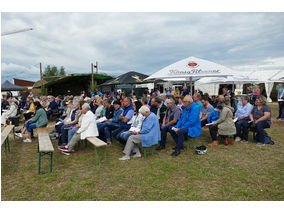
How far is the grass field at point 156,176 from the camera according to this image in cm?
296

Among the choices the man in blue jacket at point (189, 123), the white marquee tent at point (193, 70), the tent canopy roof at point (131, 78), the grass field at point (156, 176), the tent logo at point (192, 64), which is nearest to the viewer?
the grass field at point (156, 176)

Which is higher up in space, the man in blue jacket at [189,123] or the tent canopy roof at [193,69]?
the tent canopy roof at [193,69]

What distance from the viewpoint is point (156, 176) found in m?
3.55

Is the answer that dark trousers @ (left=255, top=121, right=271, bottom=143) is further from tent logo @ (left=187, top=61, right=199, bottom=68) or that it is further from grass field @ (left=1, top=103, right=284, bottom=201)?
tent logo @ (left=187, top=61, right=199, bottom=68)

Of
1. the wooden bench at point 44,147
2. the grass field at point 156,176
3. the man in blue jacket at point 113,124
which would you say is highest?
the man in blue jacket at point 113,124

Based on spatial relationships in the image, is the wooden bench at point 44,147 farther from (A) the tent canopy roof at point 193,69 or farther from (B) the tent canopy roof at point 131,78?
(B) the tent canopy roof at point 131,78

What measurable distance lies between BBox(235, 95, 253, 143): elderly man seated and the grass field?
24.6 inches

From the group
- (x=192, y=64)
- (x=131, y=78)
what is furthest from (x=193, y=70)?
(x=131, y=78)

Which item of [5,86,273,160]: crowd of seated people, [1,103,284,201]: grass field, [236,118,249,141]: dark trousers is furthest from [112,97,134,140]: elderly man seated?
→ [236,118,249,141]: dark trousers

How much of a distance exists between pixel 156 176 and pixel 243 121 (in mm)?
3475

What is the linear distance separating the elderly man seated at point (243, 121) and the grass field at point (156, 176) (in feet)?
2.05

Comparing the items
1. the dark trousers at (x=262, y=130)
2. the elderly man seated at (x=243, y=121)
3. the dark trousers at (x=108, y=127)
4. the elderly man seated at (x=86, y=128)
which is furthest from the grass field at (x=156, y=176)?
the dark trousers at (x=108, y=127)

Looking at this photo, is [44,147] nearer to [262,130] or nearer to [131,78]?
[262,130]

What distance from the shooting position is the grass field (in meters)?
2.96
